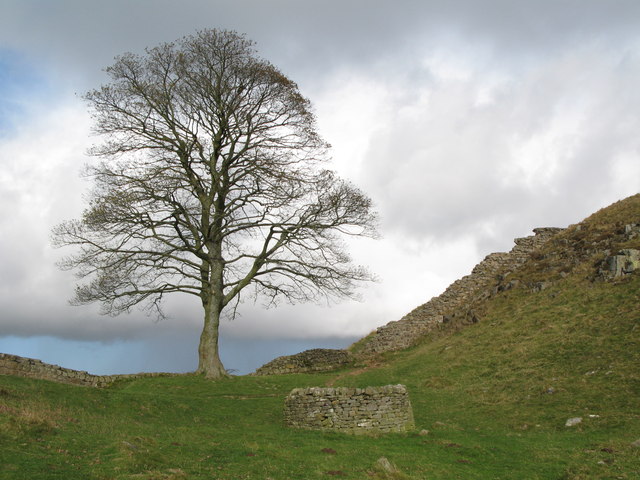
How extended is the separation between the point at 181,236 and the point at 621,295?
23.5 meters

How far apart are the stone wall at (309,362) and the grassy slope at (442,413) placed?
184 inches

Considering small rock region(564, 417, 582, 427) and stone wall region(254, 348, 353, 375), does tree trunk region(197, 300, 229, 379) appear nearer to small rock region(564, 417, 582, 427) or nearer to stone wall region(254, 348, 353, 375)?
stone wall region(254, 348, 353, 375)

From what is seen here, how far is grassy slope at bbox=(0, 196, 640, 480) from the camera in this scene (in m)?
11.1

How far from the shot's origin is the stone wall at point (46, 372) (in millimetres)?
21167

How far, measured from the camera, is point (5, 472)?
8805 millimetres

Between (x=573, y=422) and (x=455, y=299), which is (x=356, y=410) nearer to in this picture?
(x=573, y=422)

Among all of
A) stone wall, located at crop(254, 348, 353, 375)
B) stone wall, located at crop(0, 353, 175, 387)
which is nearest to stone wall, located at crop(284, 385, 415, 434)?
stone wall, located at crop(0, 353, 175, 387)

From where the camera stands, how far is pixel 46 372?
74.4 feet

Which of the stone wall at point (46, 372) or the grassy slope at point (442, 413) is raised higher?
the stone wall at point (46, 372)

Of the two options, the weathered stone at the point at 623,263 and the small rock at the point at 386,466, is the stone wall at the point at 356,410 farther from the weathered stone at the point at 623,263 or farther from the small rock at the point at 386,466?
the weathered stone at the point at 623,263

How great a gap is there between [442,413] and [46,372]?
710 inches

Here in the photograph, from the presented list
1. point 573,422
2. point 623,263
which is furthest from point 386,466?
point 623,263

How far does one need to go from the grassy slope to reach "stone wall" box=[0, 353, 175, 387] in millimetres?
1961

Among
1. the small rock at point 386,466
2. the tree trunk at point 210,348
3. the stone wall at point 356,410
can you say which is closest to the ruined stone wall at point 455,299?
the tree trunk at point 210,348
